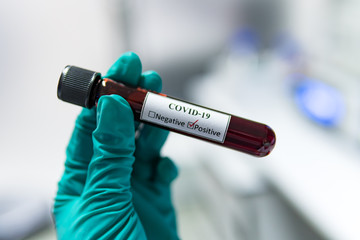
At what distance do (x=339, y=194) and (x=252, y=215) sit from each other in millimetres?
286

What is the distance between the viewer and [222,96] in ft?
3.82

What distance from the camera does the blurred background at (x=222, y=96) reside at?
84 centimetres

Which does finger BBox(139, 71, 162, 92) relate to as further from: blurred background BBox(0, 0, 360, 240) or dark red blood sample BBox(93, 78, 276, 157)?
blurred background BBox(0, 0, 360, 240)

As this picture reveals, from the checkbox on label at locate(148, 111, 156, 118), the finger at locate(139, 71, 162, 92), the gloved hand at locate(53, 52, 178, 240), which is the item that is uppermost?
the finger at locate(139, 71, 162, 92)

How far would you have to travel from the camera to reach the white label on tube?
41 cm

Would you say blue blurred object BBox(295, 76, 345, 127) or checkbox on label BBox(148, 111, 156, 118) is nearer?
checkbox on label BBox(148, 111, 156, 118)

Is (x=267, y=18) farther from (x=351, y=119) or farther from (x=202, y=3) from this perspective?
(x=351, y=119)

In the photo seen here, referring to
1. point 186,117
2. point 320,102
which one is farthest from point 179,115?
point 320,102

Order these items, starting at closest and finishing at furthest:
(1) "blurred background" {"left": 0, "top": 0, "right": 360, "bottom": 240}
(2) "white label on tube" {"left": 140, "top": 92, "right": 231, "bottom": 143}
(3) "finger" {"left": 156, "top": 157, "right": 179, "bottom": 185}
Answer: (2) "white label on tube" {"left": 140, "top": 92, "right": 231, "bottom": 143} < (3) "finger" {"left": 156, "top": 157, "right": 179, "bottom": 185} < (1) "blurred background" {"left": 0, "top": 0, "right": 360, "bottom": 240}

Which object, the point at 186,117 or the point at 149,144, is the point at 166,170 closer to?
the point at 149,144

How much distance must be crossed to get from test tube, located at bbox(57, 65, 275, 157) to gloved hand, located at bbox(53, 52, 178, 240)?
0.02 metres

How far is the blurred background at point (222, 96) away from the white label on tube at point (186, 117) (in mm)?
407

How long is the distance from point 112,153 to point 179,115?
113mm

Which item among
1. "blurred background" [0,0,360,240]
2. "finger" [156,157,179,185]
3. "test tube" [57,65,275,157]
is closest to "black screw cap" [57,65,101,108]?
Result: "test tube" [57,65,275,157]
